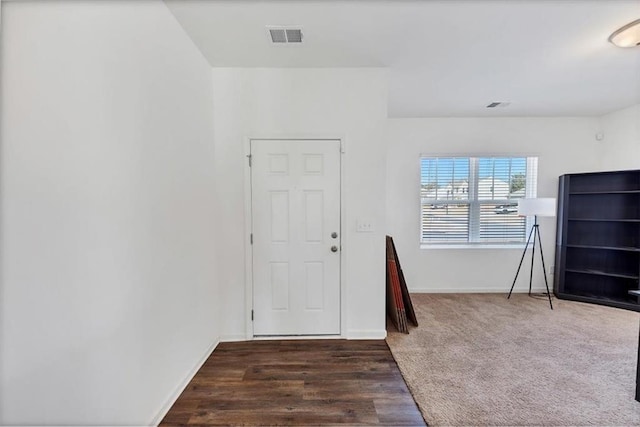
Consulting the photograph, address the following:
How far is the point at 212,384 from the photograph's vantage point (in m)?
2.00

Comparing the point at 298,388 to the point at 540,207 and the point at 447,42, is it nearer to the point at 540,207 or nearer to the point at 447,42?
the point at 447,42

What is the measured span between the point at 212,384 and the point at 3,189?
1.79 metres

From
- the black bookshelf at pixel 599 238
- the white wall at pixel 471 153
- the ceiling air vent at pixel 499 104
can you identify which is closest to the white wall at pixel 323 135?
the white wall at pixel 471 153

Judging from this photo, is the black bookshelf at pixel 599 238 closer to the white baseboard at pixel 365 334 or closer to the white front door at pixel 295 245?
the white baseboard at pixel 365 334

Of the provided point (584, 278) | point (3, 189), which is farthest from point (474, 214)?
point (3, 189)

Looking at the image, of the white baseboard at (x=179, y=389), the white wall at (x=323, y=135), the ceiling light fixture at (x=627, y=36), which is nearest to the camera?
the white baseboard at (x=179, y=389)

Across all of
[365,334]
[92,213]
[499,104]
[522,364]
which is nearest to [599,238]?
[499,104]

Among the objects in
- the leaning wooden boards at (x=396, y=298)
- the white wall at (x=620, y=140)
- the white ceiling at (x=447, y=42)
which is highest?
the white ceiling at (x=447, y=42)

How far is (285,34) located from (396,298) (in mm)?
2712

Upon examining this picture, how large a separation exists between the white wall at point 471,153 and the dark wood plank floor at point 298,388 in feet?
6.20

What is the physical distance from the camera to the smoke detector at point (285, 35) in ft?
6.43

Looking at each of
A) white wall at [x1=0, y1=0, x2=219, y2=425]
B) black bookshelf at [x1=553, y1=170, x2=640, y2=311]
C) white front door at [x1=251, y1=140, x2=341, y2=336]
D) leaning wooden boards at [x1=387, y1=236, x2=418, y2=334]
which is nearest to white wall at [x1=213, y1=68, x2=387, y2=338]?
white front door at [x1=251, y1=140, x2=341, y2=336]

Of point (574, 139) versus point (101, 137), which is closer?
point (101, 137)

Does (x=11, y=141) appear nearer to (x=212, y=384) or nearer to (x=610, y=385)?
(x=212, y=384)
